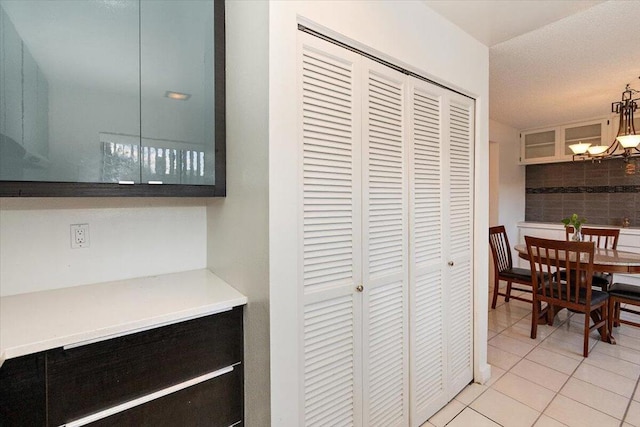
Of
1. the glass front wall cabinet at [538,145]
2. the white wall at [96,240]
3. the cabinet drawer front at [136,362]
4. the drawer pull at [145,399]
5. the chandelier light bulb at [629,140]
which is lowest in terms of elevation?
the drawer pull at [145,399]

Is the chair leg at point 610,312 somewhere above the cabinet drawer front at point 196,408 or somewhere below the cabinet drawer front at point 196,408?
below

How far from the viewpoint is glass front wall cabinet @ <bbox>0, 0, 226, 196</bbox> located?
3.43 ft

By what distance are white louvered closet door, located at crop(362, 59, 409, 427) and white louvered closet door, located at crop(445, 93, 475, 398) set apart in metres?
0.48

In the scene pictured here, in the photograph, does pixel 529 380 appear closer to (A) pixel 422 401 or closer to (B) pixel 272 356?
(A) pixel 422 401

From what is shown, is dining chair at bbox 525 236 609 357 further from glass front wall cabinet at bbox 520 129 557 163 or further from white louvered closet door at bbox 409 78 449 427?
glass front wall cabinet at bbox 520 129 557 163

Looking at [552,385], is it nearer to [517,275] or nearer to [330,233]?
[517,275]

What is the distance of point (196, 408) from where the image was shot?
114 centimetres

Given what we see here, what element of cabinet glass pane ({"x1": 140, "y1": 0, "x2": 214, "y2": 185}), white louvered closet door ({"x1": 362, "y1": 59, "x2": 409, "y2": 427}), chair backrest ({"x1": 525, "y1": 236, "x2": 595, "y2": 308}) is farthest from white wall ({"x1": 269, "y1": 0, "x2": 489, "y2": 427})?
chair backrest ({"x1": 525, "y1": 236, "x2": 595, "y2": 308})

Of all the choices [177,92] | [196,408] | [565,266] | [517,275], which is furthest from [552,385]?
[177,92]

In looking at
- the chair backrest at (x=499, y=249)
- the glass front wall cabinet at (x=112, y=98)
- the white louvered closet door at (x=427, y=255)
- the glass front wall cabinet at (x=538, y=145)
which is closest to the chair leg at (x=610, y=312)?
the chair backrest at (x=499, y=249)

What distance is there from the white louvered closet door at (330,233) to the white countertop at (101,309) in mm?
340

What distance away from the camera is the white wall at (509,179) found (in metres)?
4.49

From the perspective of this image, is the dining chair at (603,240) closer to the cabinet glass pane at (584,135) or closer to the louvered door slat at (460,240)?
the cabinet glass pane at (584,135)

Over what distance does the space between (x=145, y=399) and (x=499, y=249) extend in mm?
3769
